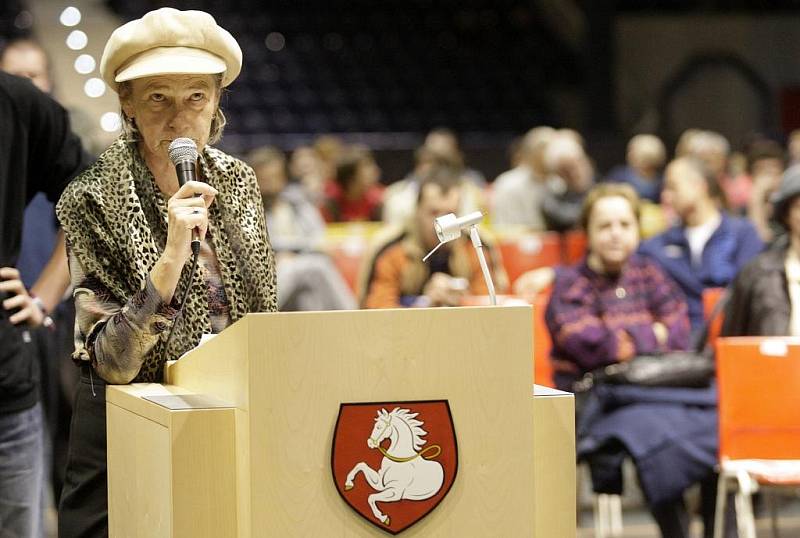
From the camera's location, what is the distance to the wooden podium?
2047 millimetres

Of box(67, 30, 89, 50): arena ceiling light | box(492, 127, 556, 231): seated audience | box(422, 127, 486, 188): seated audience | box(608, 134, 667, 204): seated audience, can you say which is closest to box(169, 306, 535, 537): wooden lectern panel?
box(67, 30, 89, 50): arena ceiling light

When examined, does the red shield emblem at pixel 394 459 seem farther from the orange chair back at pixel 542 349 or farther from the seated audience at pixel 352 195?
the seated audience at pixel 352 195

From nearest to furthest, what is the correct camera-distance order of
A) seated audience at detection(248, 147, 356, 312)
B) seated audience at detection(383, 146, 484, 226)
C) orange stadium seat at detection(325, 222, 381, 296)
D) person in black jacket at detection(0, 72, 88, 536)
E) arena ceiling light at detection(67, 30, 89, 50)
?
person in black jacket at detection(0, 72, 88, 536)
seated audience at detection(248, 147, 356, 312)
arena ceiling light at detection(67, 30, 89, 50)
orange stadium seat at detection(325, 222, 381, 296)
seated audience at detection(383, 146, 484, 226)

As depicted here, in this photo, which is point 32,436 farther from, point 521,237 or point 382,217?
point 382,217

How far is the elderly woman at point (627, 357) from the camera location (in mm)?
4930

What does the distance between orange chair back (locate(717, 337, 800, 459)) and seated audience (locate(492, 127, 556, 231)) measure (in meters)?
5.07

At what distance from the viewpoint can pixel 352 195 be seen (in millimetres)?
10773

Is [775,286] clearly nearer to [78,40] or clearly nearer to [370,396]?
[370,396]

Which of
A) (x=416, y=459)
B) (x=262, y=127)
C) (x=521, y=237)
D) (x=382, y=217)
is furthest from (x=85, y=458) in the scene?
(x=262, y=127)

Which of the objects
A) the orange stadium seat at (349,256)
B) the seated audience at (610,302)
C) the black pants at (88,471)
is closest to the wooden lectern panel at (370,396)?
the black pants at (88,471)

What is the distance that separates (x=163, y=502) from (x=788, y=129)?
15584 mm

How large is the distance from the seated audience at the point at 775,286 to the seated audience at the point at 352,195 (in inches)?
217

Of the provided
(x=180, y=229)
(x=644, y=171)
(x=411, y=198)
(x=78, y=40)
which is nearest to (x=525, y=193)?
(x=411, y=198)

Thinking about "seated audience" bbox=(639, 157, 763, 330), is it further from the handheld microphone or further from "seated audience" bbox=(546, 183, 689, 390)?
the handheld microphone
